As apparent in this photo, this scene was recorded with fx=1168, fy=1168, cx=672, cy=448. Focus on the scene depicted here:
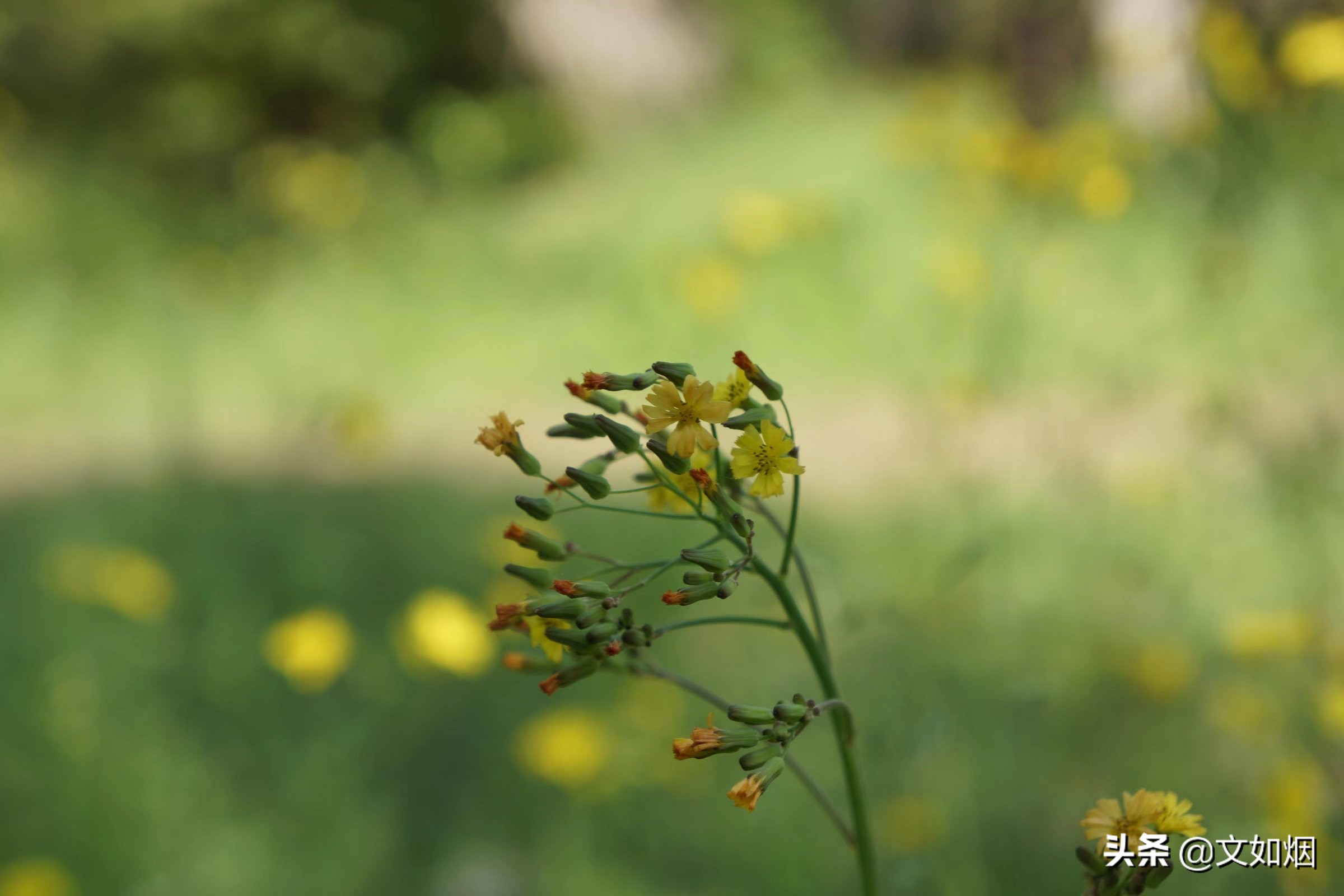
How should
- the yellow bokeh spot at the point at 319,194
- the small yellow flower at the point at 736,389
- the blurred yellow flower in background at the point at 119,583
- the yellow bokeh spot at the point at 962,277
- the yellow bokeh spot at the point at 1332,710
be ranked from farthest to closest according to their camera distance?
1. the yellow bokeh spot at the point at 319,194
2. the yellow bokeh spot at the point at 962,277
3. the blurred yellow flower in background at the point at 119,583
4. the yellow bokeh spot at the point at 1332,710
5. the small yellow flower at the point at 736,389

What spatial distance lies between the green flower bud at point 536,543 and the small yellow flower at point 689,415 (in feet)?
0.44

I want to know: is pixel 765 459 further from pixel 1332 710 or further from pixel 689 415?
pixel 1332 710

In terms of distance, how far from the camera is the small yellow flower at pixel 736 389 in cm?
86

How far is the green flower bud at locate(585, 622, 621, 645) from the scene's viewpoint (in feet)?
2.64

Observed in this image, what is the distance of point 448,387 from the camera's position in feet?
18.0

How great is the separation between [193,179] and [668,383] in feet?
25.7

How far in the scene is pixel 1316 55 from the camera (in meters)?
2.80

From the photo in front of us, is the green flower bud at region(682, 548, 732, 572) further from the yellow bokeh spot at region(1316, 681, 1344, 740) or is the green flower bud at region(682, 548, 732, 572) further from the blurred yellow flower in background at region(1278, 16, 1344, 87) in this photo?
the blurred yellow flower in background at region(1278, 16, 1344, 87)

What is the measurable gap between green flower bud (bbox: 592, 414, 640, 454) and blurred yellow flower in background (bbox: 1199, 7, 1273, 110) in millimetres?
2786

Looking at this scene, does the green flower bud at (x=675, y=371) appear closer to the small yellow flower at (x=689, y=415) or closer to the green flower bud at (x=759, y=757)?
the small yellow flower at (x=689, y=415)

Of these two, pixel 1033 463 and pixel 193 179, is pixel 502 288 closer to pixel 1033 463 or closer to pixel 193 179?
pixel 193 179

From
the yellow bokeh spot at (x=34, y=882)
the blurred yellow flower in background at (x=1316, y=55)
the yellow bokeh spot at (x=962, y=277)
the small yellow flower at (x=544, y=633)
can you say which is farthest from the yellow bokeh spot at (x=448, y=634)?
the blurred yellow flower in background at (x=1316, y=55)

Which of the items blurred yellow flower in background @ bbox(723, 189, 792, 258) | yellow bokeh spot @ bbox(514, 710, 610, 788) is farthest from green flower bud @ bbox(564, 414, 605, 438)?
blurred yellow flower in background @ bbox(723, 189, 792, 258)

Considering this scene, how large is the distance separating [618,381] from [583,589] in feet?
0.66
